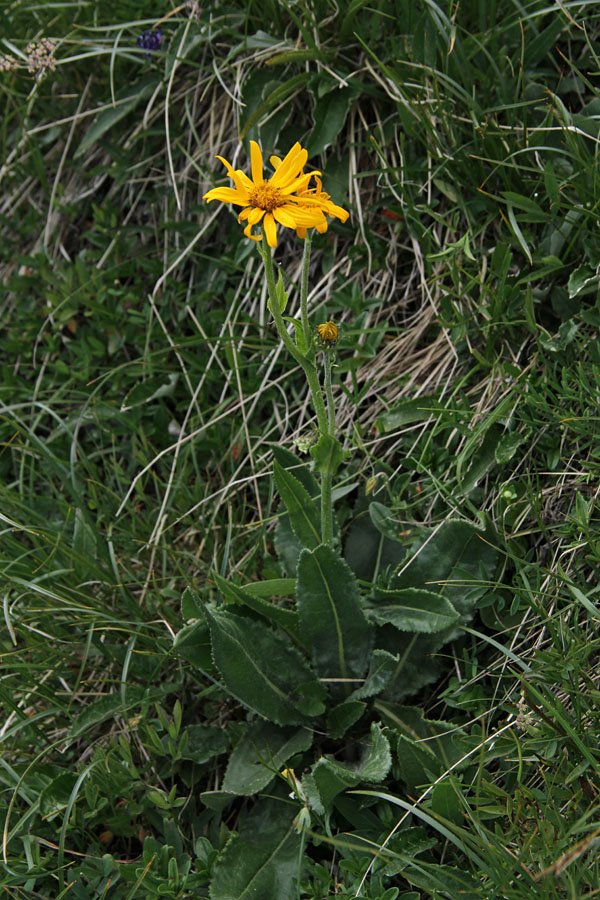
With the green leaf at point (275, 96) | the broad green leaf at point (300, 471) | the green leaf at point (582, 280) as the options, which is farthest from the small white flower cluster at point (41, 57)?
the green leaf at point (582, 280)

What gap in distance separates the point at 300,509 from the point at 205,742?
59cm

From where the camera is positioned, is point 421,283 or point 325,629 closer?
point 325,629

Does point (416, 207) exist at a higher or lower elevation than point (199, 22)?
lower

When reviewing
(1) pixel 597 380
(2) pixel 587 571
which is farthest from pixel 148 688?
(1) pixel 597 380

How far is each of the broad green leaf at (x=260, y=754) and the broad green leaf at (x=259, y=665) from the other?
5cm

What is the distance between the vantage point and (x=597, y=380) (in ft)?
5.77

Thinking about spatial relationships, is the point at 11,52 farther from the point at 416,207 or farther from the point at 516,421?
the point at 516,421

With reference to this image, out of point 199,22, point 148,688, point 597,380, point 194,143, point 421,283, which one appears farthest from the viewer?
point 194,143

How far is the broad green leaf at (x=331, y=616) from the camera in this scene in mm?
1771

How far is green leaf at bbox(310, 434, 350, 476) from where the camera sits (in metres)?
1.64

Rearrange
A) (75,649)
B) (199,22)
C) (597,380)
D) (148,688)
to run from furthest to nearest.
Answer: (199,22) < (75,649) < (148,688) < (597,380)

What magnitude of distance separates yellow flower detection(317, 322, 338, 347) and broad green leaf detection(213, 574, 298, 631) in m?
0.57

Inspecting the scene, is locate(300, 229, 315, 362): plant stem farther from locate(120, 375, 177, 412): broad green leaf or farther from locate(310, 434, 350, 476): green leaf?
locate(120, 375, 177, 412): broad green leaf

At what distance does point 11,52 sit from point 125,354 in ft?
3.79
